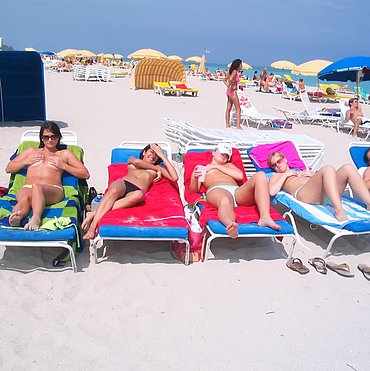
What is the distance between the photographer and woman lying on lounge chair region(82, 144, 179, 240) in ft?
11.1

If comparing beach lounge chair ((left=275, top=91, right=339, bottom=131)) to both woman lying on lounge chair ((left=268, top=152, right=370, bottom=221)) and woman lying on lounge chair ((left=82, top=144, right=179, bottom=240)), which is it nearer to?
woman lying on lounge chair ((left=268, top=152, right=370, bottom=221))

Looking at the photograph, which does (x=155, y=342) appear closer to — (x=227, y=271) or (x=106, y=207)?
(x=227, y=271)

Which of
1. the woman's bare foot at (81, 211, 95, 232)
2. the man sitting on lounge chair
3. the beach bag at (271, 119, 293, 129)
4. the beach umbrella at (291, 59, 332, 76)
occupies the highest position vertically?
the beach umbrella at (291, 59, 332, 76)

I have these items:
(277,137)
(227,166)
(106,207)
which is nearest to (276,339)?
(106,207)

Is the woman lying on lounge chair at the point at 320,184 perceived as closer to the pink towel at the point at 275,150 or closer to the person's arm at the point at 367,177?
the pink towel at the point at 275,150

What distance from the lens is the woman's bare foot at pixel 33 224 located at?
299cm

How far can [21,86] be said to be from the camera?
8281 mm

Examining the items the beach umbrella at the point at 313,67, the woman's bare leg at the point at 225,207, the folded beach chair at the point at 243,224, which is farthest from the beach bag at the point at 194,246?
the beach umbrella at the point at 313,67

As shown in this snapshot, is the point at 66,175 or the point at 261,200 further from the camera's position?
the point at 66,175

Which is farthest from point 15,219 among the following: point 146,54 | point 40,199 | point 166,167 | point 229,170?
point 146,54

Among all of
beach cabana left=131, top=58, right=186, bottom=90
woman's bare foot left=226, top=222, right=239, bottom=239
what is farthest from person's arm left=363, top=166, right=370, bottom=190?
beach cabana left=131, top=58, right=186, bottom=90

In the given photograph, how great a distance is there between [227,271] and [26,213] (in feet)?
5.95

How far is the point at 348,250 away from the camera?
386 cm

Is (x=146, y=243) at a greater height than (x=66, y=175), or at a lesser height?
lesser
